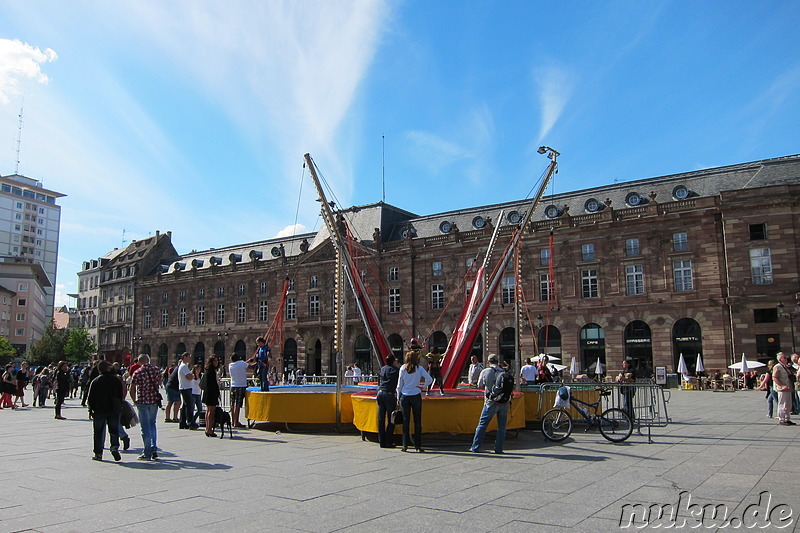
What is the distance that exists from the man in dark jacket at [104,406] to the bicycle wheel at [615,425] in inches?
390

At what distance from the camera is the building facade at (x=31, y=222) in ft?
385

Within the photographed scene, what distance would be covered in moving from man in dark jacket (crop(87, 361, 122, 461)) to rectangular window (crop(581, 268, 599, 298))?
131 feet

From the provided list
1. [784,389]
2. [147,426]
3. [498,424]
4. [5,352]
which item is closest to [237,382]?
[147,426]

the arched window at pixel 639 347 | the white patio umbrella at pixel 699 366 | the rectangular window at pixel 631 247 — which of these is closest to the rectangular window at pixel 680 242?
the rectangular window at pixel 631 247

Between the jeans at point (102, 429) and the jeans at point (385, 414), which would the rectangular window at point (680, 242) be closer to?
the jeans at point (385, 414)

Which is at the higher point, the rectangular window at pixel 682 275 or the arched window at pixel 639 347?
the rectangular window at pixel 682 275

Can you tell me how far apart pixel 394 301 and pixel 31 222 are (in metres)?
97.8

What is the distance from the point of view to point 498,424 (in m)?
12.3

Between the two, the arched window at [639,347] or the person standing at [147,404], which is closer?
the person standing at [147,404]

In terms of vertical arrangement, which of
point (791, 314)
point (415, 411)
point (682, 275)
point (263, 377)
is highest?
point (682, 275)

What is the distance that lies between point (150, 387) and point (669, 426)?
13.1 m

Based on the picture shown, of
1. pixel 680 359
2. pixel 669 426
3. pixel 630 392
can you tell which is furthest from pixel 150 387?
pixel 680 359

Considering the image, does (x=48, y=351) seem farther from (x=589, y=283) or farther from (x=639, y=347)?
(x=639, y=347)

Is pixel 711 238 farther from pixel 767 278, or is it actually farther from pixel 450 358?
pixel 450 358
